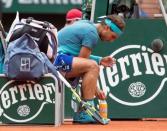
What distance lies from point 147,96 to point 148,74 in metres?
0.27

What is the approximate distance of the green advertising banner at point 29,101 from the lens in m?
8.19

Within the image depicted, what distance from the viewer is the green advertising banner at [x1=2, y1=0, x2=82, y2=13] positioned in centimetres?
1795

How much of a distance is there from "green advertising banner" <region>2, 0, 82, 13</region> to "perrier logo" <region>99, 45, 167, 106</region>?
8.30 meters

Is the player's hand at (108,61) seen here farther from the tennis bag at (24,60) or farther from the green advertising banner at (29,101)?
the tennis bag at (24,60)

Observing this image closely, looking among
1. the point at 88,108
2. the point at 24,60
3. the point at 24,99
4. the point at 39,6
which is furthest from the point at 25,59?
the point at 39,6

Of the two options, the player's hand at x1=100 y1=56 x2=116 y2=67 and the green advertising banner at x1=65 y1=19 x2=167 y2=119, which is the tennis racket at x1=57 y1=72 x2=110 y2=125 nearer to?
the player's hand at x1=100 y1=56 x2=116 y2=67

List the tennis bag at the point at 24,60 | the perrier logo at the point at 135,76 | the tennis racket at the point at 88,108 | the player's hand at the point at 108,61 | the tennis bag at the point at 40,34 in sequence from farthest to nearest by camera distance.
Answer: the perrier logo at the point at 135,76, the player's hand at the point at 108,61, the tennis racket at the point at 88,108, the tennis bag at the point at 40,34, the tennis bag at the point at 24,60

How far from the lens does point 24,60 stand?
26.3 ft

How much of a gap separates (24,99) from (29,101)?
6 cm

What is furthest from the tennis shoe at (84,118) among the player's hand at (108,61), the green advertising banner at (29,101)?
the player's hand at (108,61)

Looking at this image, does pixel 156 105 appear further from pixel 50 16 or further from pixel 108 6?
pixel 50 16

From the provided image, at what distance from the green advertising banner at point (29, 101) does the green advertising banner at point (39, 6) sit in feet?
31.7

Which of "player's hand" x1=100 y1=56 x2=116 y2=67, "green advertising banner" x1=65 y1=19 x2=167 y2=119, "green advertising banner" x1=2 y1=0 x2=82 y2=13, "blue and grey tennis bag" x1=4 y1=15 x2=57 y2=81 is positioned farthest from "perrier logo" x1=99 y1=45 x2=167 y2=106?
"green advertising banner" x1=2 y1=0 x2=82 y2=13

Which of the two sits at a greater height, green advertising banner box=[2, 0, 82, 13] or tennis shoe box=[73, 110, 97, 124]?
green advertising banner box=[2, 0, 82, 13]
